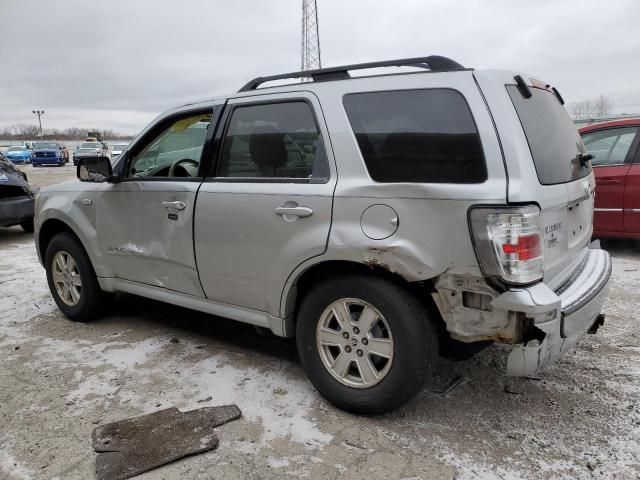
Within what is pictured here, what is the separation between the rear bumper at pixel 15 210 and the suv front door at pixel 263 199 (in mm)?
6470

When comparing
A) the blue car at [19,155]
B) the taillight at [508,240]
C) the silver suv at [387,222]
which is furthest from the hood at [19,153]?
the taillight at [508,240]

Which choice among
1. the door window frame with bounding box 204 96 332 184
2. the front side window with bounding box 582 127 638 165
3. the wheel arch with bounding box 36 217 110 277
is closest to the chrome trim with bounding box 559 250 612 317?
the door window frame with bounding box 204 96 332 184

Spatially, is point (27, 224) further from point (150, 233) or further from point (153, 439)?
point (153, 439)

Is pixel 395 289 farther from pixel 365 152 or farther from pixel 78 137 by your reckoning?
pixel 78 137

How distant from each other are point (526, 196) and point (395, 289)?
29.9 inches

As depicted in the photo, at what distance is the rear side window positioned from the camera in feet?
8.17

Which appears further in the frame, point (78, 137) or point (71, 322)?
point (78, 137)

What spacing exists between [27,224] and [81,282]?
5898 mm

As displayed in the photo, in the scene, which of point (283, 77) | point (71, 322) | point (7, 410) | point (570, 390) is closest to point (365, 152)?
point (283, 77)

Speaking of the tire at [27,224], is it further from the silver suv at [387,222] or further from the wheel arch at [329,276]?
the wheel arch at [329,276]

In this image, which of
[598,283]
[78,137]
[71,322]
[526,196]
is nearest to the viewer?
[526,196]

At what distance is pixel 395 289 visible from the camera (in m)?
2.66

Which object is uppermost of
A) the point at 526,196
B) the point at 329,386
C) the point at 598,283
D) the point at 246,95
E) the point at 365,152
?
the point at 246,95

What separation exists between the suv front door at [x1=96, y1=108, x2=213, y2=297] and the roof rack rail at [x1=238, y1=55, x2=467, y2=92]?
0.44m
